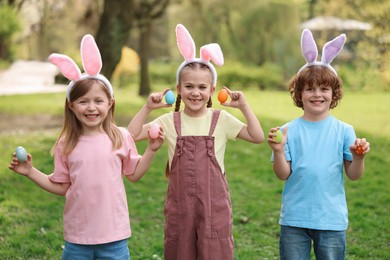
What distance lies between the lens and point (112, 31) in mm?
10766

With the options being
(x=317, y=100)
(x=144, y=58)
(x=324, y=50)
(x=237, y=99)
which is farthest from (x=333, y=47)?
(x=144, y=58)

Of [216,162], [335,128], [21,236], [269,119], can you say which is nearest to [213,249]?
[216,162]

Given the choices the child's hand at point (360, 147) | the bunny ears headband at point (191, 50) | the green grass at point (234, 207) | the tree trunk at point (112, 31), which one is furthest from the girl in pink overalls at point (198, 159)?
the tree trunk at point (112, 31)

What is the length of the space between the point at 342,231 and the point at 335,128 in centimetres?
58

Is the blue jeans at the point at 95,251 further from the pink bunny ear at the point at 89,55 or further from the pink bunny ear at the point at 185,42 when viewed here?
the pink bunny ear at the point at 185,42

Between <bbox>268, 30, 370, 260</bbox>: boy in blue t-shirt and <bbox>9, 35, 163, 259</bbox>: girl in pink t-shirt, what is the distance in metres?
0.79

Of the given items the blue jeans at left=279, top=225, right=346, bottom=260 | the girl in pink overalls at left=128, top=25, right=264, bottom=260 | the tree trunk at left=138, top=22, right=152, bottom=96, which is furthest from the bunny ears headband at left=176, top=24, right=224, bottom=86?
the tree trunk at left=138, top=22, right=152, bottom=96

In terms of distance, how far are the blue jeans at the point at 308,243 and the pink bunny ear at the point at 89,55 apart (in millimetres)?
1403

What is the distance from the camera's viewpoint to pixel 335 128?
3225 millimetres

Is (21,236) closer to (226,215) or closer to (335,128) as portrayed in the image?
(226,215)

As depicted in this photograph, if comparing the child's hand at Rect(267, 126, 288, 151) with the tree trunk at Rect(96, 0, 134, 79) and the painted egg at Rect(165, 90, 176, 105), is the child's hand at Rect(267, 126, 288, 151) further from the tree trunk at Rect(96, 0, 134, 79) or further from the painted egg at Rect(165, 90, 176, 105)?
the tree trunk at Rect(96, 0, 134, 79)

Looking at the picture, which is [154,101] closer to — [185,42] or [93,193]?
[185,42]

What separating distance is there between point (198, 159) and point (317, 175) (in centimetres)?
67

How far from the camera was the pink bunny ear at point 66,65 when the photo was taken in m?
3.07
